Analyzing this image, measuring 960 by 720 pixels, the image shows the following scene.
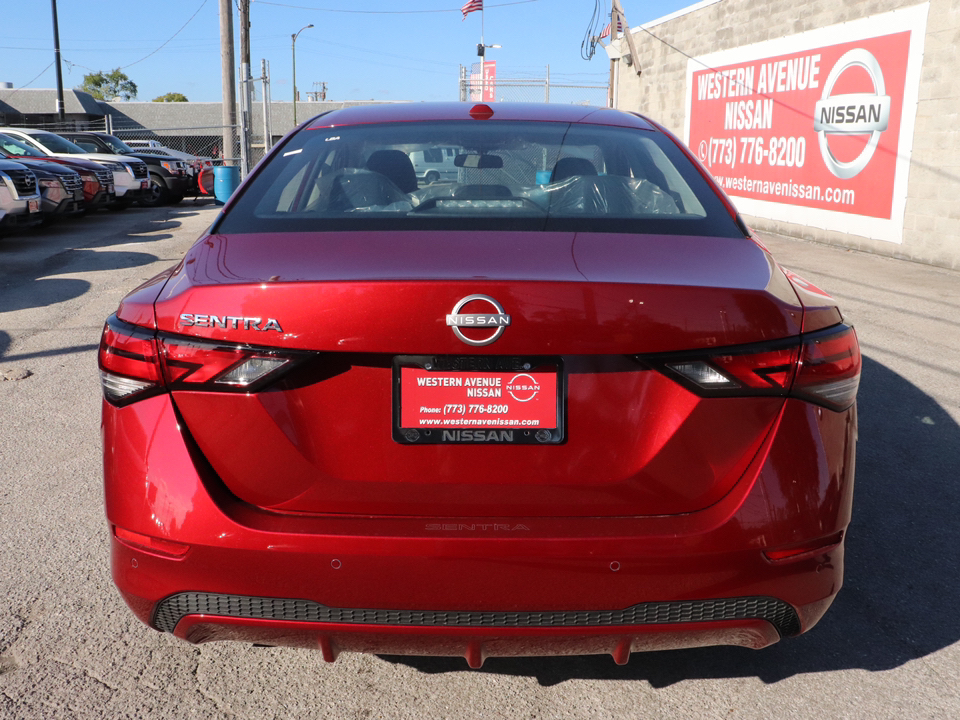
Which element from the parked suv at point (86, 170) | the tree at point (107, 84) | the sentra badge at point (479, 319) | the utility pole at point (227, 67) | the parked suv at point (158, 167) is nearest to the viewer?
the sentra badge at point (479, 319)

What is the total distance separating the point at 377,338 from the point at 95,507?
2.36 metres

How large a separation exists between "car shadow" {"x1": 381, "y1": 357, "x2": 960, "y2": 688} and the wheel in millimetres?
17117

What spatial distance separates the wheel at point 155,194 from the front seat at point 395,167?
17037 mm

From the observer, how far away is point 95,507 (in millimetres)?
3654

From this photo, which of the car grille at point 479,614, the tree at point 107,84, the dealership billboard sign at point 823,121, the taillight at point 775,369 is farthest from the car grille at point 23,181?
the tree at point 107,84

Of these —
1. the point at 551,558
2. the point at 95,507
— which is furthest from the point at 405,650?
the point at 95,507

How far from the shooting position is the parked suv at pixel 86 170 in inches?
603

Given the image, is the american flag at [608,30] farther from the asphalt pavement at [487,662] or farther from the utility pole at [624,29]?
the asphalt pavement at [487,662]

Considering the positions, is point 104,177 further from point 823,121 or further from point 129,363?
point 129,363

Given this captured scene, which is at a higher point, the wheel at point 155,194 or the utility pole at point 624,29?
the utility pole at point 624,29

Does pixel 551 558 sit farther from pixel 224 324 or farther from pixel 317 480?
pixel 224 324

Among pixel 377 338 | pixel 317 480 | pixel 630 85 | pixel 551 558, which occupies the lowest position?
pixel 551 558

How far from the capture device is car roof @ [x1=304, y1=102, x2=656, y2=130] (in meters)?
3.13

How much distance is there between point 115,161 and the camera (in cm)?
1792
